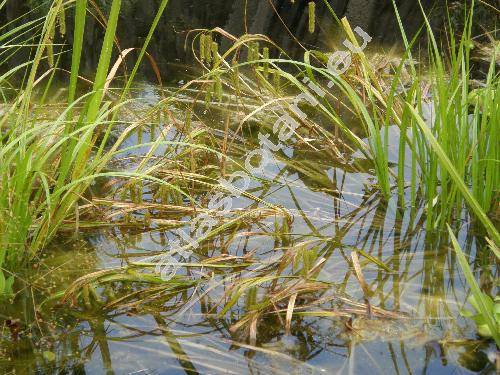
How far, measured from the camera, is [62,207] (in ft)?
5.80

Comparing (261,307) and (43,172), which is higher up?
(43,172)

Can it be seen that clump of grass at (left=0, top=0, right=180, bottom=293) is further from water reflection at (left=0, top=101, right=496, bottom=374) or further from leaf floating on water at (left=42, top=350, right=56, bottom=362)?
leaf floating on water at (left=42, top=350, right=56, bottom=362)

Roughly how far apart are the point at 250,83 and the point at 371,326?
1.88 metres

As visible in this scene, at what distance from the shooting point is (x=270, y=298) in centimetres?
155

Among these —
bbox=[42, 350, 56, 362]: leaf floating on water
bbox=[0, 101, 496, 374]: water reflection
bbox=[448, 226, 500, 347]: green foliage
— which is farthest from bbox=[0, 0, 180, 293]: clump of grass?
bbox=[448, 226, 500, 347]: green foliage

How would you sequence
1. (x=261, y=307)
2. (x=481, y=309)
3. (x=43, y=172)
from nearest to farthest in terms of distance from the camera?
(x=481, y=309) → (x=261, y=307) → (x=43, y=172)

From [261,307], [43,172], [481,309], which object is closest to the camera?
[481,309]

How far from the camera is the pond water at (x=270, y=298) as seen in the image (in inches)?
55.9

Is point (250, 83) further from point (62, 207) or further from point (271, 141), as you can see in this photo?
point (62, 207)

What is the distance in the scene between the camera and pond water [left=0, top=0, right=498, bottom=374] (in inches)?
55.9

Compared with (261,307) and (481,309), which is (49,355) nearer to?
(261,307)

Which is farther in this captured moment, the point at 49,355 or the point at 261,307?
the point at 261,307

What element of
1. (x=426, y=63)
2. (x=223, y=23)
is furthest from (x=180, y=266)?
(x=223, y=23)

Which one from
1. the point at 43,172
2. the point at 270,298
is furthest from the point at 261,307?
the point at 43,172
